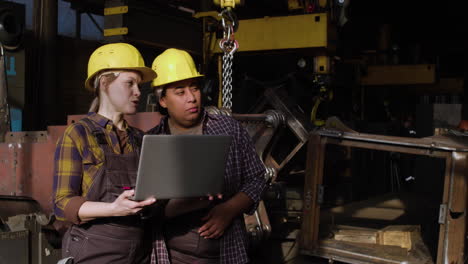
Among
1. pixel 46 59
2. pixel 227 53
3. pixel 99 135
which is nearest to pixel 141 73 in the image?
pixel 99 135

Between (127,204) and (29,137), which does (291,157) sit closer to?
(29,137)

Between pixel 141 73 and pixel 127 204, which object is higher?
pixel 141 73

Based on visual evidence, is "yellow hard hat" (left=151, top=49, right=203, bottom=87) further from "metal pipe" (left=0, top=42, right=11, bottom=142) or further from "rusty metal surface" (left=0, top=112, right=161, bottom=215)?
"metal pipe" (left=0, top=42, right=11, bottom=142)

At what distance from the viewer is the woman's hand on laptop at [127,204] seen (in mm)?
1803

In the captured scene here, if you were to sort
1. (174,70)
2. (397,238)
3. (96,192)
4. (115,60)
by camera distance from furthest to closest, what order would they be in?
1. (397,238)
2. (174,70)
3. (115,60)
4. (96,192)

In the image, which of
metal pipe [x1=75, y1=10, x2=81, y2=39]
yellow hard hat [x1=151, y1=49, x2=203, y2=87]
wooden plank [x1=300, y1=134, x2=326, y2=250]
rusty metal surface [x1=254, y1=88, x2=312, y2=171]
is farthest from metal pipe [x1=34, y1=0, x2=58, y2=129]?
yellow hard hat [x1=151, y1=49, x2=203, y2=87]

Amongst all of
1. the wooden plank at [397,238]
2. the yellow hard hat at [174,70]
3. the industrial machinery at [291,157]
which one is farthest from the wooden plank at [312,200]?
the yellow hard hat at [174,70]

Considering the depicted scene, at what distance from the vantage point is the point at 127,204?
5.93ft

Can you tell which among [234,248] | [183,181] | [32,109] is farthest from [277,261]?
[32,109]

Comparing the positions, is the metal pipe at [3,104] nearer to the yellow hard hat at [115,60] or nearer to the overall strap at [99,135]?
the yellow hard hat at [115,60]

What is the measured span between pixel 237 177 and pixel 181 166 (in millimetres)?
595

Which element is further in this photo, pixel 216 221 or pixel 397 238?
pixel 397 238

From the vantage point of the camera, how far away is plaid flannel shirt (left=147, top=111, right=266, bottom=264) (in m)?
2.32

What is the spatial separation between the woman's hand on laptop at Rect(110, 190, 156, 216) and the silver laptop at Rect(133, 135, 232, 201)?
28mm
